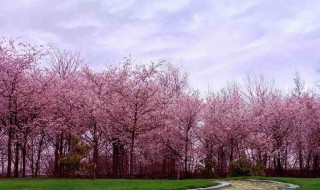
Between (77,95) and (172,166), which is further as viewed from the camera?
(172,166)

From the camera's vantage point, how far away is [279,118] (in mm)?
38562

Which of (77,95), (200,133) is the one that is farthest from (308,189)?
(200,133)

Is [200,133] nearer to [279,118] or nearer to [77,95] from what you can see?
[279,118]

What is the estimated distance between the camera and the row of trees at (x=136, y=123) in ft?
91.7

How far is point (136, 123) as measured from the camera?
3027 centimetres

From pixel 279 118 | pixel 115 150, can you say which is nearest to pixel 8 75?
pixel 115 150

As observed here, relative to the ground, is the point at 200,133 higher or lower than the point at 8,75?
lower

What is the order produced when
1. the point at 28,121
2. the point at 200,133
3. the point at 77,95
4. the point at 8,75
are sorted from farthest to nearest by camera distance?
the point at 200,133, the point at 77,95, the point at 28,121, the point at 8,75

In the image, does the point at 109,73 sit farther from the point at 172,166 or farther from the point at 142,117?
the point at 172,166

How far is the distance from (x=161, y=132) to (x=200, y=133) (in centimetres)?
554

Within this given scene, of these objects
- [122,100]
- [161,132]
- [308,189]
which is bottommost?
[308,189]

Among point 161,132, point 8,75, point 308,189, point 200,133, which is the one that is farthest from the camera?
point 200,133

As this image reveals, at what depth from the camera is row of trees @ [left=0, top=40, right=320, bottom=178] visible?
91.7 ft

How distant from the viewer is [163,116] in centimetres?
3259
